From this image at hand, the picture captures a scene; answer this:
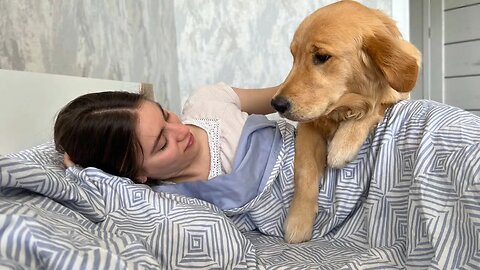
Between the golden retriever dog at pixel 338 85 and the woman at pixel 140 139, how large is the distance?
22 cm

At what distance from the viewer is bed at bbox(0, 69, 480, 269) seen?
1.69 feet

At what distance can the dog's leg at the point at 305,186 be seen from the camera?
929 mm

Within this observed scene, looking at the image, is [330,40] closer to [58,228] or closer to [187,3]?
[58,228]

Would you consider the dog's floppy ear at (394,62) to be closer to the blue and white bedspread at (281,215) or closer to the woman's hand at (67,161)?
the blue and white bedspread at (281,215)

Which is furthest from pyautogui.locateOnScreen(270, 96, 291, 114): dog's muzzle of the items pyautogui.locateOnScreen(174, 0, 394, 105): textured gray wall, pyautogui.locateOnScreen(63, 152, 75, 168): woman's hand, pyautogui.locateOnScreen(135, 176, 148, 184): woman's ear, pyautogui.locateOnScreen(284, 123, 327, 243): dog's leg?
pyautogui.locateOnScreen(174, 0, 394, 105): textured gray wall

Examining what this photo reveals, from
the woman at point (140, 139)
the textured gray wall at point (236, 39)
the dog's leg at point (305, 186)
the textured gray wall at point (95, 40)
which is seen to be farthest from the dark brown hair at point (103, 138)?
the textured gray wall at point (236, 39)

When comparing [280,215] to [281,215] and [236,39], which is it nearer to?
[281,215]

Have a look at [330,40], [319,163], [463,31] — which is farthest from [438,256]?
[463,31]

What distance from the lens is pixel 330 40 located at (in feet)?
3.14

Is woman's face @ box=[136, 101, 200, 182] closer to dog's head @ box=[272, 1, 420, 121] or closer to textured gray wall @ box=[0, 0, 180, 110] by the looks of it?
dog's head @ box=[272, 1, 420, 121]

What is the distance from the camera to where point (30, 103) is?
1081mm

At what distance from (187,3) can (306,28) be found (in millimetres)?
1099

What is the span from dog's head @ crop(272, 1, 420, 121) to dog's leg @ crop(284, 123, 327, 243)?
89 mm

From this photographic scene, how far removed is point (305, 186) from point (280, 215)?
0.34ft
